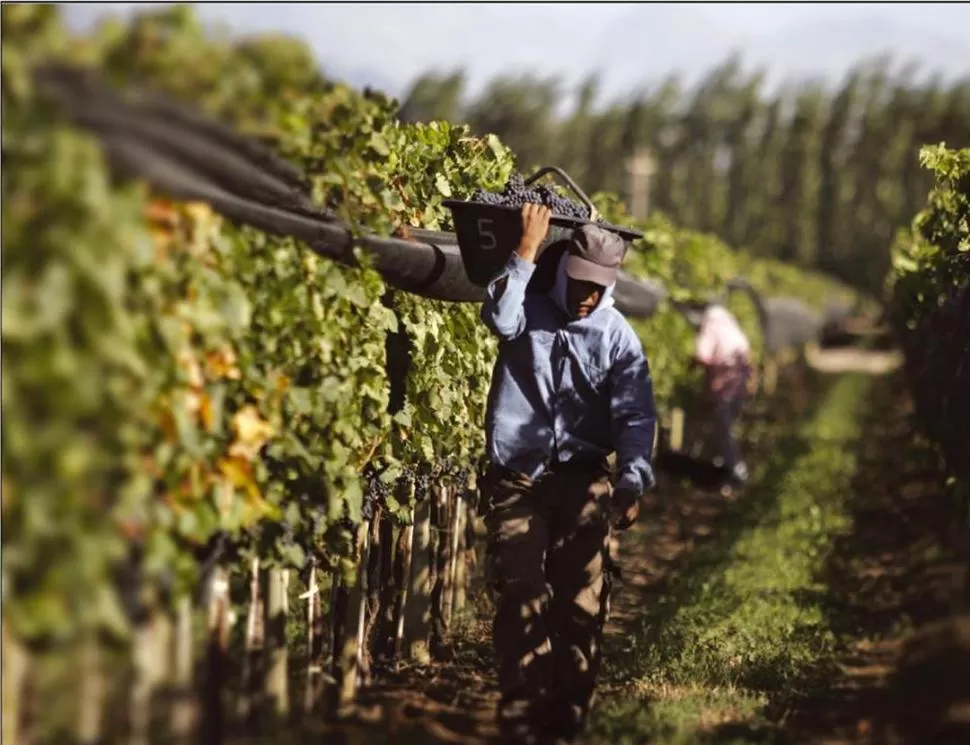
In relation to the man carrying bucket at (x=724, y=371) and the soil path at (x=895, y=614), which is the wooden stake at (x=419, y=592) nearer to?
the soil path at (x=895, y=614)

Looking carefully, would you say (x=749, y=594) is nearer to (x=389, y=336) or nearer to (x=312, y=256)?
(x=389, y=336)

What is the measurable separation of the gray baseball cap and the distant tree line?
221 feet

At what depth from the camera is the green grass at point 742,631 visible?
18.7 ft

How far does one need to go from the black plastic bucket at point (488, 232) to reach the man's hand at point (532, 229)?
0.22 metres

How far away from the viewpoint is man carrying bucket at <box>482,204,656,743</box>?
5.48 meters

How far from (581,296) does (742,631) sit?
284 cm

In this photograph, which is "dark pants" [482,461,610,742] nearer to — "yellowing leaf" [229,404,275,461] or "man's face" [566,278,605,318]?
"man's face" [566,278,605,318]

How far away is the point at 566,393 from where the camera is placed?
5621mm

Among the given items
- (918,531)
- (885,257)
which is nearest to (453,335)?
(918,531)

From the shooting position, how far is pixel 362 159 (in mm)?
5484

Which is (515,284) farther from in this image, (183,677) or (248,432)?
Answer: (183,677)

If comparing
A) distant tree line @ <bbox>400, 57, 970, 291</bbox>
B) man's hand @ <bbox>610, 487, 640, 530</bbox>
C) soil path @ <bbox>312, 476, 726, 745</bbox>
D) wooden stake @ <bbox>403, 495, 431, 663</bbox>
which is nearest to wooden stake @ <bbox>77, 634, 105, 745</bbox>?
soil path @ <bbox>312, 476, 726, 745</bbox>

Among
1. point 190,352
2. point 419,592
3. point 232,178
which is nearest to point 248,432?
point 190,352

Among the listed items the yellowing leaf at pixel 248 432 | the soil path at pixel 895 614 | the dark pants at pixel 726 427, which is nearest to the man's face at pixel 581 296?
the yellowing leaf at pixel 248 432
